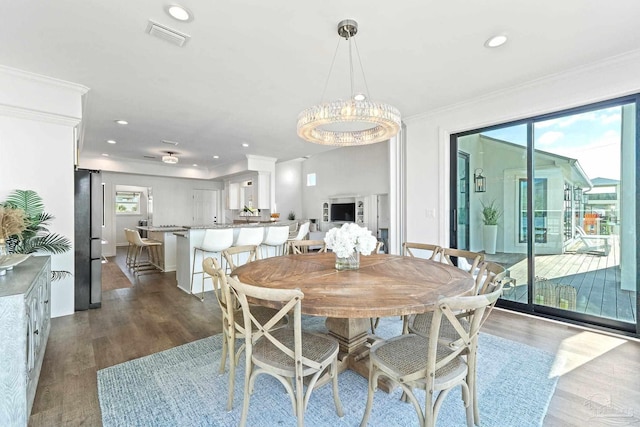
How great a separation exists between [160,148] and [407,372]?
6774 mm

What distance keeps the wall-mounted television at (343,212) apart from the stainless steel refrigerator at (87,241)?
5.58 m

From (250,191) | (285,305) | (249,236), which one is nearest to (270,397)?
(285,305)

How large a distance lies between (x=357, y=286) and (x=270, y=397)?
0.93 m

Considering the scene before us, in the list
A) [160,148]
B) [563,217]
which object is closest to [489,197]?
[563,217]

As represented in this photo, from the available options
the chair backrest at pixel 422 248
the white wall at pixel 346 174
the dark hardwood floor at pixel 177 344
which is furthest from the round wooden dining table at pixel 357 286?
the white wall at pixel 346 174

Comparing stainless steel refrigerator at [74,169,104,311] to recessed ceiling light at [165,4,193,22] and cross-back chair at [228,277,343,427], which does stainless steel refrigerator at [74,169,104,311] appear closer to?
recessed ceiling light at [165,4,193,22]

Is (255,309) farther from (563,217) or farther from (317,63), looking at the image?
(563,217)

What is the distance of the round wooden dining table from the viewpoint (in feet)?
4.63

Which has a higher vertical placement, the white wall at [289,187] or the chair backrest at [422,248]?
the white wall at [289,187]

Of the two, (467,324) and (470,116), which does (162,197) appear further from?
(467,324)

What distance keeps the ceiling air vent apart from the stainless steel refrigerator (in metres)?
2.26

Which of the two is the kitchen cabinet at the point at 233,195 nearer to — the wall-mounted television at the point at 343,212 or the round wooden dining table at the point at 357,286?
the wall-mounted television at the point at 343,212

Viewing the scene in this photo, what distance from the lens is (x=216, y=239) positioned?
4.06m

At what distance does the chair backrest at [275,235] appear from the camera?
475 cm
